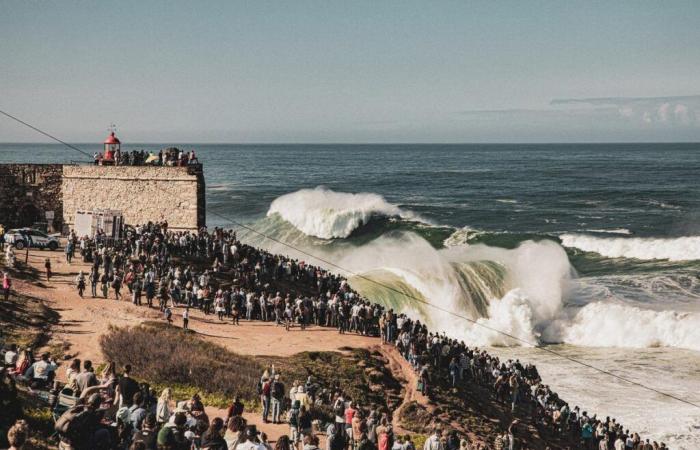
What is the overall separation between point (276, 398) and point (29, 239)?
1781cm

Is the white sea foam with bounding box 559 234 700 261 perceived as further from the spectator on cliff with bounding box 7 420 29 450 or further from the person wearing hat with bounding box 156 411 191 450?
the spectator on cliff with bounding box 7 420 29 450

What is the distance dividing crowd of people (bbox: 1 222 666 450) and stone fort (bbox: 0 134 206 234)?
3.81m

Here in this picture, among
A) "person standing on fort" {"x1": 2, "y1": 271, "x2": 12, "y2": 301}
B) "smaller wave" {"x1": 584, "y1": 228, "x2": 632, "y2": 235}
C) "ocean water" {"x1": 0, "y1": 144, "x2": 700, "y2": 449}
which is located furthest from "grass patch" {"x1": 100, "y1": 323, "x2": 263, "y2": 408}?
"smaller wave" {"x1": 584, "y1": 228, "x2": 632, "y2": 235}

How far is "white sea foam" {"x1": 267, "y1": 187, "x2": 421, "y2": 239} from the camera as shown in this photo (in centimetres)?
5528

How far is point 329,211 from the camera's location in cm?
5691

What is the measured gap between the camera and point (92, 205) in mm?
34094

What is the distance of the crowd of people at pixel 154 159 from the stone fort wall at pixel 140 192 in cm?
49

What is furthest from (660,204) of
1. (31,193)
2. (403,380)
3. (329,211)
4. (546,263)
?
(31,193)

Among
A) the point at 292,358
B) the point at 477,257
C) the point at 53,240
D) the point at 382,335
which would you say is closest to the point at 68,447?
the point at 292,358

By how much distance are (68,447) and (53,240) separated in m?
22.5

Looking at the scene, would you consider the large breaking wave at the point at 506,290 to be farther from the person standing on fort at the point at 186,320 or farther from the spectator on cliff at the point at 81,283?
the spectator on cliff at the point at 81,283

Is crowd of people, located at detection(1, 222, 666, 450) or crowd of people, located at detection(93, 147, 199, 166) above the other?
crowd of people, located at detection(93, 147, 199, 166)

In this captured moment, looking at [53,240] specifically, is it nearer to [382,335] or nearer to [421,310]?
[382,335]

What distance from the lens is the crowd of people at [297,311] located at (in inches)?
739
